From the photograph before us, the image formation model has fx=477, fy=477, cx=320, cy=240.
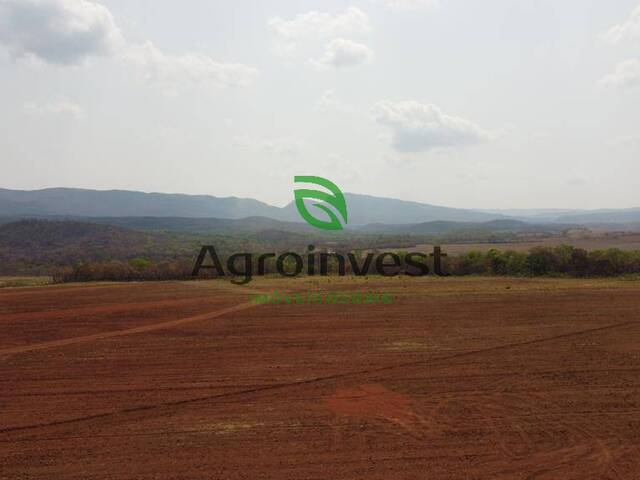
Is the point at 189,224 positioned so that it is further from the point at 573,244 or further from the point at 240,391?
the point at 240,391

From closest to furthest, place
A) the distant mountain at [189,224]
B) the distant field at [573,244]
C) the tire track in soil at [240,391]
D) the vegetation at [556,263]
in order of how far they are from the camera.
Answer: the tire track in soil at [240,391] → the vegetation at [556,263] → the distant field at [573,244] → the distant mountain at [189,224]

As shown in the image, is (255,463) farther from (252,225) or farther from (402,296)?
(252,225)

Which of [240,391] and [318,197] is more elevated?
[318,197]

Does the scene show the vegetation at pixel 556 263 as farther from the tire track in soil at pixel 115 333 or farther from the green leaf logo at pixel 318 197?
the tire track in soil at pixel 115 333

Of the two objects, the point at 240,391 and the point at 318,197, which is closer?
the point at 240,391

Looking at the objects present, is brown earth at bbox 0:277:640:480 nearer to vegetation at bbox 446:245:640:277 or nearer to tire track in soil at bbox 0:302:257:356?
tire track in soil at bbox 0:302:257:356

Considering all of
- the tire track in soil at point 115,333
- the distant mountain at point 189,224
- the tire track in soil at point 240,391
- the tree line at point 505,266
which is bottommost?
the tire track in soil at point 115,333

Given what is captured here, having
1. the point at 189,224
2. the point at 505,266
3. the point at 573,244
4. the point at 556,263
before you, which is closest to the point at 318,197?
the point at 505,266

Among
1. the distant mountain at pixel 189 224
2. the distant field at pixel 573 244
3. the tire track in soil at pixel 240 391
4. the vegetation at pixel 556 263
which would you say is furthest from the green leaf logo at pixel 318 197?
the distant mountain at pixel 189 224

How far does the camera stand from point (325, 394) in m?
10.5

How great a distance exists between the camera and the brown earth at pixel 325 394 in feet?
24.8

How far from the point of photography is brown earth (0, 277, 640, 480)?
298 inches

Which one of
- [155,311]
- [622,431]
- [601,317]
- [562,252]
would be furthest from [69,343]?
[562,252]

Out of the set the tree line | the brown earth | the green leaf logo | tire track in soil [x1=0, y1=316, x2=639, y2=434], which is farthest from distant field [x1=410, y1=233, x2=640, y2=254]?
the brown earth
